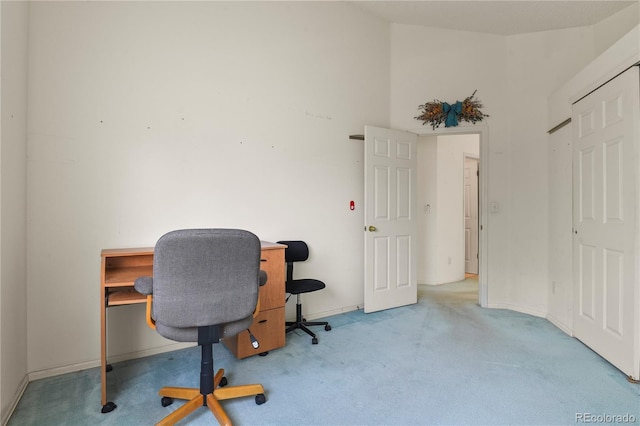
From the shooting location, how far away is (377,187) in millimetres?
3518

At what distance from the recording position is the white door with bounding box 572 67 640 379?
81.0 inches

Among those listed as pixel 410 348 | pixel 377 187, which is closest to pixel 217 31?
pixel 377 187

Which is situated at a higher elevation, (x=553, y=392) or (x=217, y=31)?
(x=217, y=31)

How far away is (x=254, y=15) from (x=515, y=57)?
2858 millimetres

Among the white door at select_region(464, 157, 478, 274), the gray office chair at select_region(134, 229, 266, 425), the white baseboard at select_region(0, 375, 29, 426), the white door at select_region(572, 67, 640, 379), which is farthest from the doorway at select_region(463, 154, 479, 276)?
the white baseboard at select_region(0, 375, 29, 426)

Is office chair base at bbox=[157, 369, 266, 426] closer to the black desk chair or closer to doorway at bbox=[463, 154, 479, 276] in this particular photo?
the black desk chair

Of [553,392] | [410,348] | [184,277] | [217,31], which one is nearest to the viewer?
[184,277]

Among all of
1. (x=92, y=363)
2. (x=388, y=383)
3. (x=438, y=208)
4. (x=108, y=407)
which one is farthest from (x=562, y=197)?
(x=92, y=363)

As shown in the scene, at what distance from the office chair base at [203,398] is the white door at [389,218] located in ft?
6.20

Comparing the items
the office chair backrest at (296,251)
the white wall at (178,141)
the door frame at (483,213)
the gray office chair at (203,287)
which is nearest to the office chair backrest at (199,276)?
the gray office chair at (203,287)

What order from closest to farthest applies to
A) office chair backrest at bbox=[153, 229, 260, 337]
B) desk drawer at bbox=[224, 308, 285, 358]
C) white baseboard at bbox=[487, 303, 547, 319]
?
office chair backrest at bbox=[153, 229, 260, 337]
desk drawer at bbox=[224, 308, 285, 358]
white baseboard at bbox=[487, 303, 547, 319]

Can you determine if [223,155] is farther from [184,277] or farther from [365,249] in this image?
[365,249]

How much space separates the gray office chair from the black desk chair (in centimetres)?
111

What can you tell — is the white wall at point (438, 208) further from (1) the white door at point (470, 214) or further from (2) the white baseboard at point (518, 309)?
(2) the white baseboard at point (518, 309)
